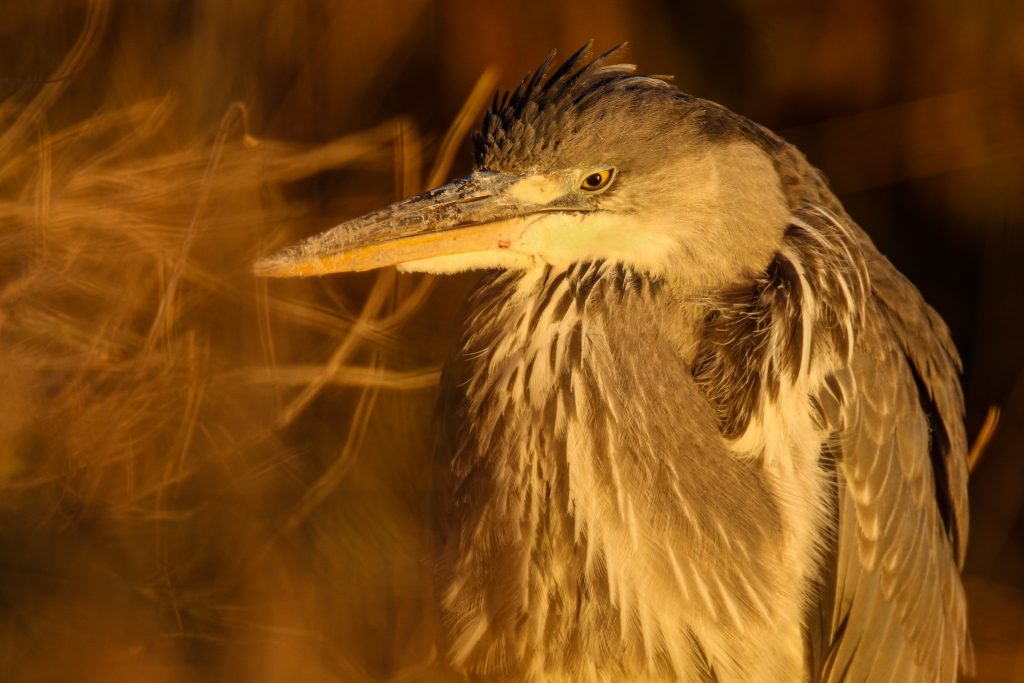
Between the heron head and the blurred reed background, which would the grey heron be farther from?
the blurred reed background

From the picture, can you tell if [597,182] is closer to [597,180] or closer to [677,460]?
[597,180]

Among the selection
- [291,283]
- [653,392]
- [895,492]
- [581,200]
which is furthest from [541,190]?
[291,283]

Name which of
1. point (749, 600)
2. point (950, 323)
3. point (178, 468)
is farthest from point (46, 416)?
point (950, 323)

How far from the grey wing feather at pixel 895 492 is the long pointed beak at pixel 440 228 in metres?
0.50

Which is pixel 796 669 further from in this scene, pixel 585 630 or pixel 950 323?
pixel 950 323

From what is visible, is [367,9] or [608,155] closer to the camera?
[608,155]

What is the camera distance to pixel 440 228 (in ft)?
5.30

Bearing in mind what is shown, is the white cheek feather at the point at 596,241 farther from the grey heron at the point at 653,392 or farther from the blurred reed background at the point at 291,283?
the blurred reed background at the point at 291,283

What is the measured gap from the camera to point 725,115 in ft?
5.54

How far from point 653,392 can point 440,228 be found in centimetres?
37

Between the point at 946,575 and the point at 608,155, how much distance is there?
94 centimetres

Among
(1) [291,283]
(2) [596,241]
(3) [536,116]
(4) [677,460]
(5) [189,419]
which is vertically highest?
(3) [536,116]

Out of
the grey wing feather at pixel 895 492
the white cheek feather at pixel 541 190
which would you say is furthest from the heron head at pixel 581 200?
the grey wing feather at pixel 895 492

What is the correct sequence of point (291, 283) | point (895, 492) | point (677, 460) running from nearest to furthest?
point (677, 460) < point (895, 492) < point (291, 283)
